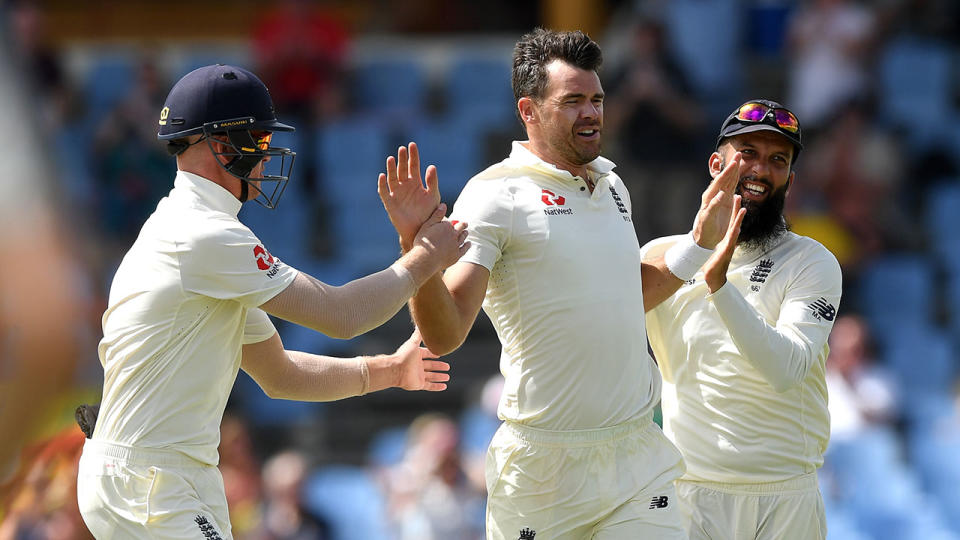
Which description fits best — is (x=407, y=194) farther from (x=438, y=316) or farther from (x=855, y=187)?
(x=855, y=187)

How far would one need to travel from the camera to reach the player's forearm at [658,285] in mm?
4441

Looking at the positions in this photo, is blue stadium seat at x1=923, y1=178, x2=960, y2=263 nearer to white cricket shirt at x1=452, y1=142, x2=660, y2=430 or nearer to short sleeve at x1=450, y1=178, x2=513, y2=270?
white cricket shirt at x1=452, y1=142, x2=660, y2=430

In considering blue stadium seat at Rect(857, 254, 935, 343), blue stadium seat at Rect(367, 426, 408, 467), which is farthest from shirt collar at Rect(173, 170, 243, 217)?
blue stadium seat at Rect(857, 254, 935, 343)

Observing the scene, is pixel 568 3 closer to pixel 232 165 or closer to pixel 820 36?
pixel 820 36

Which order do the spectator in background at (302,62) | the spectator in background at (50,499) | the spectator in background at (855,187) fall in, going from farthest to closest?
the spectator in background at (302,62)
the spectator in background at (855,187)
the spectator in background at (50,499)

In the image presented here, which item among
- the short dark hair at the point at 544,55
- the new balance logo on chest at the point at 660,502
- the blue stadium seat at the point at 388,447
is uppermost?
the short dark hair at the point at 544,55

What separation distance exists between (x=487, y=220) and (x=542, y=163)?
31 cm

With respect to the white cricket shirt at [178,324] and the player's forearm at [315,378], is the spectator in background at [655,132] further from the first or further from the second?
the white cricket shirt at [178,324]

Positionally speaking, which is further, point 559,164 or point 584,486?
point 559,164

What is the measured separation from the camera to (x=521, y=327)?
4.18 meters

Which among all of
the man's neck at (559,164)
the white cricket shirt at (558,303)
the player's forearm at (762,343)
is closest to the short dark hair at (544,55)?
the man's neck at (559,164)

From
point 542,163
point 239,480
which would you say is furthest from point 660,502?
point 239,480

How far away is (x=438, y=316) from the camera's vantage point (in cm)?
407

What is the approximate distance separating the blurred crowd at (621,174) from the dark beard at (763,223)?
167 inches
